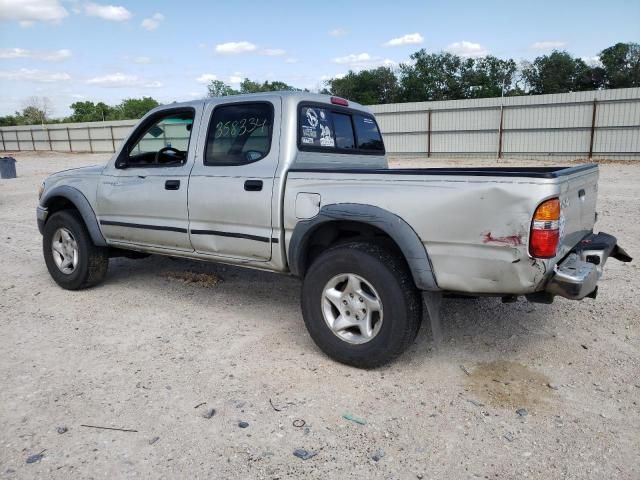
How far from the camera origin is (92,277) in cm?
509

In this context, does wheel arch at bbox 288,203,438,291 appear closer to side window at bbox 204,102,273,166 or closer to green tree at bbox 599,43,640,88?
side window at bbox 204,102,273,166

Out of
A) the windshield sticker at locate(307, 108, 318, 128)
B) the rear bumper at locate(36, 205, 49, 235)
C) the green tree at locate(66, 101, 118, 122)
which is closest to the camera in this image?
the windshield sticker at locate(307, 108, 318, 128)

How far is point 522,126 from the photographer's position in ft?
71.9

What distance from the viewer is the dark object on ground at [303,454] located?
2490 mm

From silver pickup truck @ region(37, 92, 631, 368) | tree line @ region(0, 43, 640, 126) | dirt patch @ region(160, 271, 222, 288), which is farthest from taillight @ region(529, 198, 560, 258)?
tree line @ region(0, 43, 640, 126)

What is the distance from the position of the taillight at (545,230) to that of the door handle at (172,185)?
9.17 feet

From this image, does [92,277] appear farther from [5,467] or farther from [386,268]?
[386,268]

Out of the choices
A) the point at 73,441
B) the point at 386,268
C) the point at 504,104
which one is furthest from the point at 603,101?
the point at 73,441

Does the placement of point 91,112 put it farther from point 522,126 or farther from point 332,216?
point 332,216

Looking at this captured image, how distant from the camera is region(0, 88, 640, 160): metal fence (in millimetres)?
20000

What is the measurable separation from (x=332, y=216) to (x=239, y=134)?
1207 mm

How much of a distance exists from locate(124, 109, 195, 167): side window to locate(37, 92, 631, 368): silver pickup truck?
17mm

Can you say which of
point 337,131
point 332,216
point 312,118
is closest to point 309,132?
point 312,118

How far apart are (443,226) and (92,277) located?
3.73m
